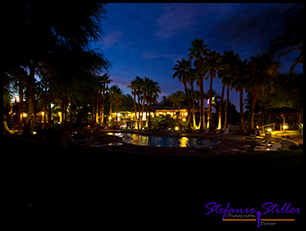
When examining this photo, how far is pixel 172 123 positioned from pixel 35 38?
2765 cm

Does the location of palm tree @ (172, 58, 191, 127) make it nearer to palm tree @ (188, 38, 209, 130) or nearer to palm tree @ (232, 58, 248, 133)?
palm tree @ (188, 38, 209, 130)

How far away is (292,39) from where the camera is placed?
4.75 meters

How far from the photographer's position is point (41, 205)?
2.61m

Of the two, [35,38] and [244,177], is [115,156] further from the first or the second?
[35,38]

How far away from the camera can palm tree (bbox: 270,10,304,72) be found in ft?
13.6

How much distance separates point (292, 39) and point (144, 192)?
603 centimetres

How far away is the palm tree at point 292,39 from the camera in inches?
164

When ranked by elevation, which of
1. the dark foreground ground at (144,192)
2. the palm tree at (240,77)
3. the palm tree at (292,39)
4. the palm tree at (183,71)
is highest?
the palm tree at (183,71)

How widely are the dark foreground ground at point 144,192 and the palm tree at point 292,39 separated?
366 centimetres

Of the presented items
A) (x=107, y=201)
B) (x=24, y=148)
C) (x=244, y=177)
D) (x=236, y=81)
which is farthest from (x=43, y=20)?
(x=236, y=81)

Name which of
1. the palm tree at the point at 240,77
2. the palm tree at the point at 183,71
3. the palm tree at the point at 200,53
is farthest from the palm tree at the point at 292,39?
the palm tree at the point at 183,71

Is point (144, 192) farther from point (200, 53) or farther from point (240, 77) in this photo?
point (200, 53)

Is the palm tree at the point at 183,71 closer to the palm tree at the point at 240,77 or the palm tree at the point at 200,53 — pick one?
the palm tree at the point at 200,53

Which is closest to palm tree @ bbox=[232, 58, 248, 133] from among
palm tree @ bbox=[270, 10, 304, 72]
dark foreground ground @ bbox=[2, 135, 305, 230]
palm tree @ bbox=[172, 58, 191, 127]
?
palm tree @ bbox=[172, 58, 191, 127]
